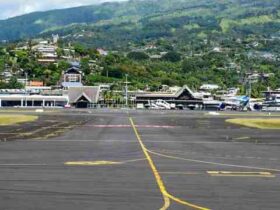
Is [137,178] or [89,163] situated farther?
[89,163]

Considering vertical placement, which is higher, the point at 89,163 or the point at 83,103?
the point at 89,163

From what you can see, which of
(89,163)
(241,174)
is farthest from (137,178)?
(89,163)

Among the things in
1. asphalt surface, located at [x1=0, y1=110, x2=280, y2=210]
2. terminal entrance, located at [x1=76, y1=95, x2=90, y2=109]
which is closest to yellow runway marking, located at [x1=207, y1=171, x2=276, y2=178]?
asphalt surface, located at [x1=0, y1=110, x2=280, y2=210]

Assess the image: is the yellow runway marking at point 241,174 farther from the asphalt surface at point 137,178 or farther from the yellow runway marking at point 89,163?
the yellow runway marking at point 89,163

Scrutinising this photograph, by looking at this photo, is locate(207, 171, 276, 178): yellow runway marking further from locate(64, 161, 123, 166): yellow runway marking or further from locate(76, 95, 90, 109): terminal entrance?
locate(76, 95, 90, 109): terminal entrance

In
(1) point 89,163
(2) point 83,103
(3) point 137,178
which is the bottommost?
(2) point 83,103

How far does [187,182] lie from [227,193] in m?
2.41

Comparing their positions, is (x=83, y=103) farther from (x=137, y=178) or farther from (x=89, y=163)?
(x=137, y=178)

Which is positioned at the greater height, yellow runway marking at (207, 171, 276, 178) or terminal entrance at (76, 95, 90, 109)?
yellow runway marking at (207, 171, 276, 178)

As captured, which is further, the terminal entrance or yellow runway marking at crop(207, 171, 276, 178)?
the terminal entrance

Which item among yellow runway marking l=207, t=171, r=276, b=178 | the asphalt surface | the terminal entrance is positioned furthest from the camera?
the terminal entrance

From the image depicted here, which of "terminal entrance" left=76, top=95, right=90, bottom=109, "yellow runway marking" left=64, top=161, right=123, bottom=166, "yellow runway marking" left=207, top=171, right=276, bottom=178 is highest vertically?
"yellow runway marking" left=207, top=171, right=276, bottom=178

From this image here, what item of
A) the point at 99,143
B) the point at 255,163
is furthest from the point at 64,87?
the point at 255,163

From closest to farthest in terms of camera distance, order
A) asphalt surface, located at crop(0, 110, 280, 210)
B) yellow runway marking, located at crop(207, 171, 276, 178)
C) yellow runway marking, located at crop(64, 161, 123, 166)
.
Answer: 1. asphalt surface, located at crop(0, 110, 280, 210)
2. yellow runway marking, located at crop(207, 171, 276, 178)
3. yellow runway marking, located at crop(64, 161, 123, 166)
